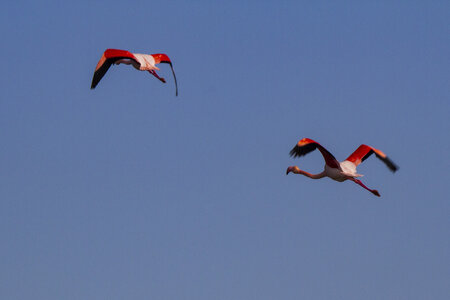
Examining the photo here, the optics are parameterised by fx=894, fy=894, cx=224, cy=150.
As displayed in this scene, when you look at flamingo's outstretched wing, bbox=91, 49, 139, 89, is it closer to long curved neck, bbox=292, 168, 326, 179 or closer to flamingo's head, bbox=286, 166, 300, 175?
flamingo's head, bbox=286, 166, 300, 175

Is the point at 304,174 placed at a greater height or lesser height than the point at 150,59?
lesser

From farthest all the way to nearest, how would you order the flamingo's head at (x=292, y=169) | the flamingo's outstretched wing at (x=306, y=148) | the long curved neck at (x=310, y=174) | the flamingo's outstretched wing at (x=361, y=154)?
the flamingo's head at (x=292, y=169), the long curved neck at (x=310, y=174), the flamingo's outstretched wing at (x=361, y=154), the flamingo's outstretched wing at (x=306, y=148)

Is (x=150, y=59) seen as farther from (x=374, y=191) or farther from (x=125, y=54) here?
(x=374, y=191)

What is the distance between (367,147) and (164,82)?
349 inches

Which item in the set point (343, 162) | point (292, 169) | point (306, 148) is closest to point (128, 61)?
point (292, 169)

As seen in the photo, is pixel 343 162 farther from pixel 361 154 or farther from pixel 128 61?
pixel 128 61

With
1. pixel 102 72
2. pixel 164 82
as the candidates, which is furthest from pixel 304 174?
pixel 102 72

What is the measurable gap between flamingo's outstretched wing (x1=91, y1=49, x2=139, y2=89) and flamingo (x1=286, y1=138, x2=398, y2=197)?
9245 millimetres

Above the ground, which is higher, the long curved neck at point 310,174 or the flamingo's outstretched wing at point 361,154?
the flamingo's outstretched wing at point 361,154

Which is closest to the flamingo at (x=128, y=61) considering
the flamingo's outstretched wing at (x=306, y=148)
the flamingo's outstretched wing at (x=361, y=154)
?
the flamingo's outstretched wing at (x=306, y=148)

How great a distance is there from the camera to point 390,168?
110 ft

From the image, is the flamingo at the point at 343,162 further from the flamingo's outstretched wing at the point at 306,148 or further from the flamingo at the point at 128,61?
the flamingo at the point at 128,61

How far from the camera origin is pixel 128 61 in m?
39.3

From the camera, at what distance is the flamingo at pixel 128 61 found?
1513 inches
